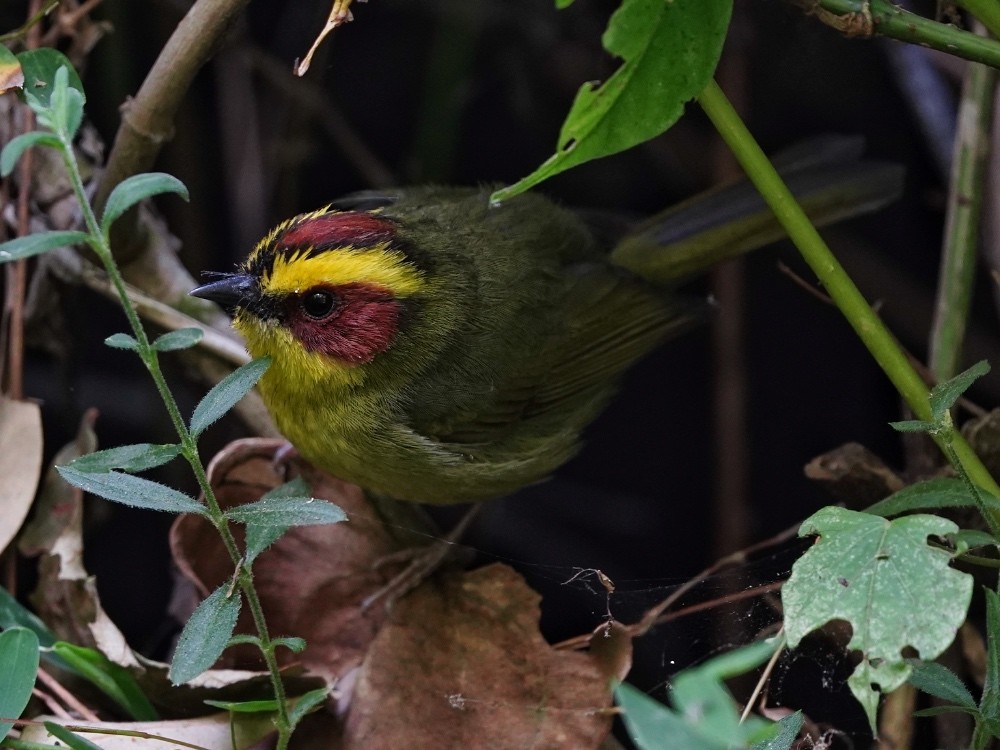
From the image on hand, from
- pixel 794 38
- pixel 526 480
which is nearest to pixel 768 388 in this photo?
pixel 794 38

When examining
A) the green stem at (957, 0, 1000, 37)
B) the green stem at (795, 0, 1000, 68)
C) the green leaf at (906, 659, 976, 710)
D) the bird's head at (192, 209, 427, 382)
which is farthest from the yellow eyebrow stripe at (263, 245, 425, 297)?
the green leaf at (906, 659, 976, 710)

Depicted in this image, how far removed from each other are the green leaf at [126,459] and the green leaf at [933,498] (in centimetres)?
96

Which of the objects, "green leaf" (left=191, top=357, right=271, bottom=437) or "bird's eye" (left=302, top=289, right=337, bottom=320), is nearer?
"green leaf" (left=191, top=357, right=271, bottom=437)

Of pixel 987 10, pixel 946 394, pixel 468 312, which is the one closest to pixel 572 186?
pixel 468 312

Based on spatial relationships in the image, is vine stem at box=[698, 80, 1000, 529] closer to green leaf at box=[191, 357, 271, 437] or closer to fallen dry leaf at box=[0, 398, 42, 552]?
green leaf at box=[191, 357, 271, 437]

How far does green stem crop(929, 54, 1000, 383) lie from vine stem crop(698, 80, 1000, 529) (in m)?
0.51

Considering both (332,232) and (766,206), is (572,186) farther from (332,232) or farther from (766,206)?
(332,232)

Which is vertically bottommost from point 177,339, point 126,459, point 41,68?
point 126,459

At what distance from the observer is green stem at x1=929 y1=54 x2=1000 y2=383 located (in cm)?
228

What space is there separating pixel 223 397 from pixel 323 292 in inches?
30.3

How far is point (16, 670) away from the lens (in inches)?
60.6

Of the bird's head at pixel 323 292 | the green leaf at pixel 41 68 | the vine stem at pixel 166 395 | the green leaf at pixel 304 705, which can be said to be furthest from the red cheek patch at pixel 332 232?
the green leaf at pixel 304 705

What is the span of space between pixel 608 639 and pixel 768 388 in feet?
6.98

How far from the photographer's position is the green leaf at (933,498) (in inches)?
63.8
